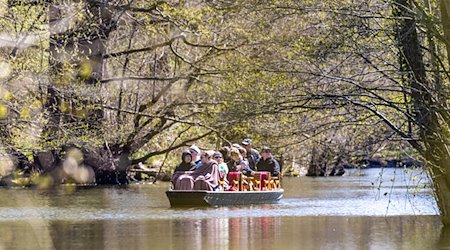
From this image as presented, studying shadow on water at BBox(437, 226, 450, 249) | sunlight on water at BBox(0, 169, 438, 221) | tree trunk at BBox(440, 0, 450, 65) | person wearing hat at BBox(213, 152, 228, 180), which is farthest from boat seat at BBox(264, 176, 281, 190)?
tree trunk at BBox(440, 0, 450, 65)

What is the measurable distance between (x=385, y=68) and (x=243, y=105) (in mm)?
2506

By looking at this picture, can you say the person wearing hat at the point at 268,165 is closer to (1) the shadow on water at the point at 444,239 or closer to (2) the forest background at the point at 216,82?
(2) the forest background at the point at 216,82

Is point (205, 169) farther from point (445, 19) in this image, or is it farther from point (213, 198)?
point (445, 19)

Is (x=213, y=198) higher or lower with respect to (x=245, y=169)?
lower

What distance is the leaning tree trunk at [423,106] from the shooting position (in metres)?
17.6

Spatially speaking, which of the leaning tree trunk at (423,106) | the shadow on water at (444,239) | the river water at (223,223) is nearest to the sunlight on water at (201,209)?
the river water at (223,223)

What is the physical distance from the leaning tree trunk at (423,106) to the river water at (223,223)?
0.38 m

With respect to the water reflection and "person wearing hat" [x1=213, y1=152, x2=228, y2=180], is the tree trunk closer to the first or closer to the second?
the water reflection

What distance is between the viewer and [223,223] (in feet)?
71.8

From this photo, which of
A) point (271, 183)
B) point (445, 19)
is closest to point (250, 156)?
point (271, 183)

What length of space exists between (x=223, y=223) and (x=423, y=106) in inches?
230

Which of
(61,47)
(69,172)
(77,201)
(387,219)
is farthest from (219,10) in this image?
(387,219)

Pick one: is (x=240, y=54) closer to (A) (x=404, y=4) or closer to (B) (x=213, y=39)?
(B) (x=213, y=39)

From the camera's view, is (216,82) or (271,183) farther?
(216,82)
